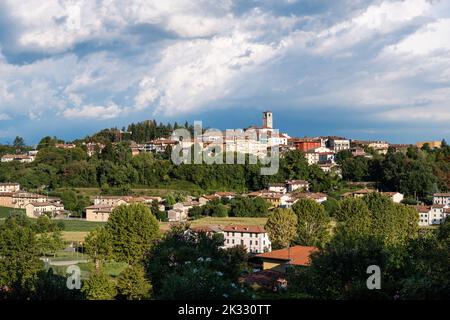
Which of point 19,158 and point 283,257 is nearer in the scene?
point 283,257

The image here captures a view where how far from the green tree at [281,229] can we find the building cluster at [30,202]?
21088mm

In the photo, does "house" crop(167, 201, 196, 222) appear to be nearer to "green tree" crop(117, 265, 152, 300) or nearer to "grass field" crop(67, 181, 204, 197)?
"grass field" crop(67, 181, 204, 197)

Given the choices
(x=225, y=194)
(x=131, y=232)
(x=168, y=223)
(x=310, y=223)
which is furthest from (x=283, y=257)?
(x=225, y=194)

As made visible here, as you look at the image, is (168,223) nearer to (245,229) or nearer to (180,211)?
(180,211)

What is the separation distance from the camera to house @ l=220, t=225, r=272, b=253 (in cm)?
2883

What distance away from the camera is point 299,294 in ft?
42.7

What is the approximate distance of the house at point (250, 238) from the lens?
2883 cm

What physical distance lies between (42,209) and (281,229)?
2351 centimetres

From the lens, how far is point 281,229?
2795 cm

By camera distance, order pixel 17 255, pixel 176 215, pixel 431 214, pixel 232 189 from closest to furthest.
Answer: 1. pixel 17 255
2. pixel 431 214
3. pixel 176 215
4. pixel 232 189

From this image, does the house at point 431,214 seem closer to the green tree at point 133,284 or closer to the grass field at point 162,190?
the grass field at point 162,190
